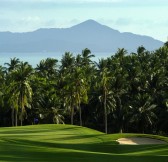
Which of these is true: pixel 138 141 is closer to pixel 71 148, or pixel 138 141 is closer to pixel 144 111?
pixel 71 148

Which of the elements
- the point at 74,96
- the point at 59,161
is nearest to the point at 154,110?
the point at 74,96

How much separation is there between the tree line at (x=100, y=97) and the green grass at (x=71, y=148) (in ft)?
87.3

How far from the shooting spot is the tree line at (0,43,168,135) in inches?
3002

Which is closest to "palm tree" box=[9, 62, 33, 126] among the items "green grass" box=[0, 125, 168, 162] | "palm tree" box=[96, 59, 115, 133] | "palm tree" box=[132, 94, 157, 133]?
"palm tree" box=[96, 59, 115, 133]

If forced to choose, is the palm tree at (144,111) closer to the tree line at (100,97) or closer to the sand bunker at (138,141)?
the tree line at (100,97)

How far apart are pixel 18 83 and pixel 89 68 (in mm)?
32228

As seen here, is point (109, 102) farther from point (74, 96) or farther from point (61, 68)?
point (61, 68)

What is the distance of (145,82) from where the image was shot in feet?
280

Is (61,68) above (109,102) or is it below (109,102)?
above

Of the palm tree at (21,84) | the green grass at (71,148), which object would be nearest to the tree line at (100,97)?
the palm tree at (21,84)

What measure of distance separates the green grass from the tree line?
26.6 m

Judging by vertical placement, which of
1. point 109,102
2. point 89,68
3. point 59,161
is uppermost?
point 89,68

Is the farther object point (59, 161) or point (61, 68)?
point (61, 68)

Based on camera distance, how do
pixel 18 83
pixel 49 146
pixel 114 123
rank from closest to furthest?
pixel 49 146 < pixel 18 83 < pixel 114 123
